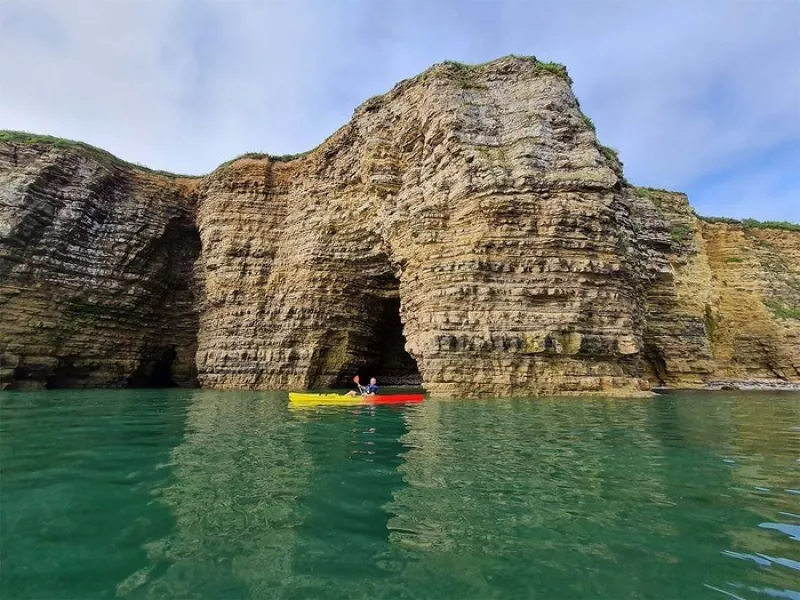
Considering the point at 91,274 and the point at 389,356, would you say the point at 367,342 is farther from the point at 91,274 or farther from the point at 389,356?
the point at 91,274

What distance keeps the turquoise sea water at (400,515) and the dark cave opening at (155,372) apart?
76.8ft

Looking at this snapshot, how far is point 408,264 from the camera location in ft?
70.5

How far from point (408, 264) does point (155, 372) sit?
20.8 metres

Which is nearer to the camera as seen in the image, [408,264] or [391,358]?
[408,264]

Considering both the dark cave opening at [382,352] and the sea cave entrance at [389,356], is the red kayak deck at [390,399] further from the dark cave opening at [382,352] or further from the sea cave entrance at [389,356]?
the sea cave entrance at [389,356]

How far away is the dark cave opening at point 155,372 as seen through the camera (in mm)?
29709

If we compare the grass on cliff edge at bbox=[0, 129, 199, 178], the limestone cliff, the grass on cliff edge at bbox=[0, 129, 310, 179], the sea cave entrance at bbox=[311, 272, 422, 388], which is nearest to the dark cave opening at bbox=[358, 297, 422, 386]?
the sea cave entrance at bbox=[311, 272, 422, 388]

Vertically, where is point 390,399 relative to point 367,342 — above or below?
below

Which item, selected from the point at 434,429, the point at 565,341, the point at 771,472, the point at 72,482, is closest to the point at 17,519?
the point at 72,482

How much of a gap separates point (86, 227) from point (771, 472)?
3241 cm

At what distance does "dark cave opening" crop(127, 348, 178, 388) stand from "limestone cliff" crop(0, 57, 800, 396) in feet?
0.59

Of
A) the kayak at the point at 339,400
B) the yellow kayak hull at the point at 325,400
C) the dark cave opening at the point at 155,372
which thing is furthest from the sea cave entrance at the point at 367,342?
the dark cave opening at the point at 155,372

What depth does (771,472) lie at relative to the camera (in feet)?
19.3

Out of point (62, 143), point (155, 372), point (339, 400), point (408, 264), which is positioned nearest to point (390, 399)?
point (339, 400)
